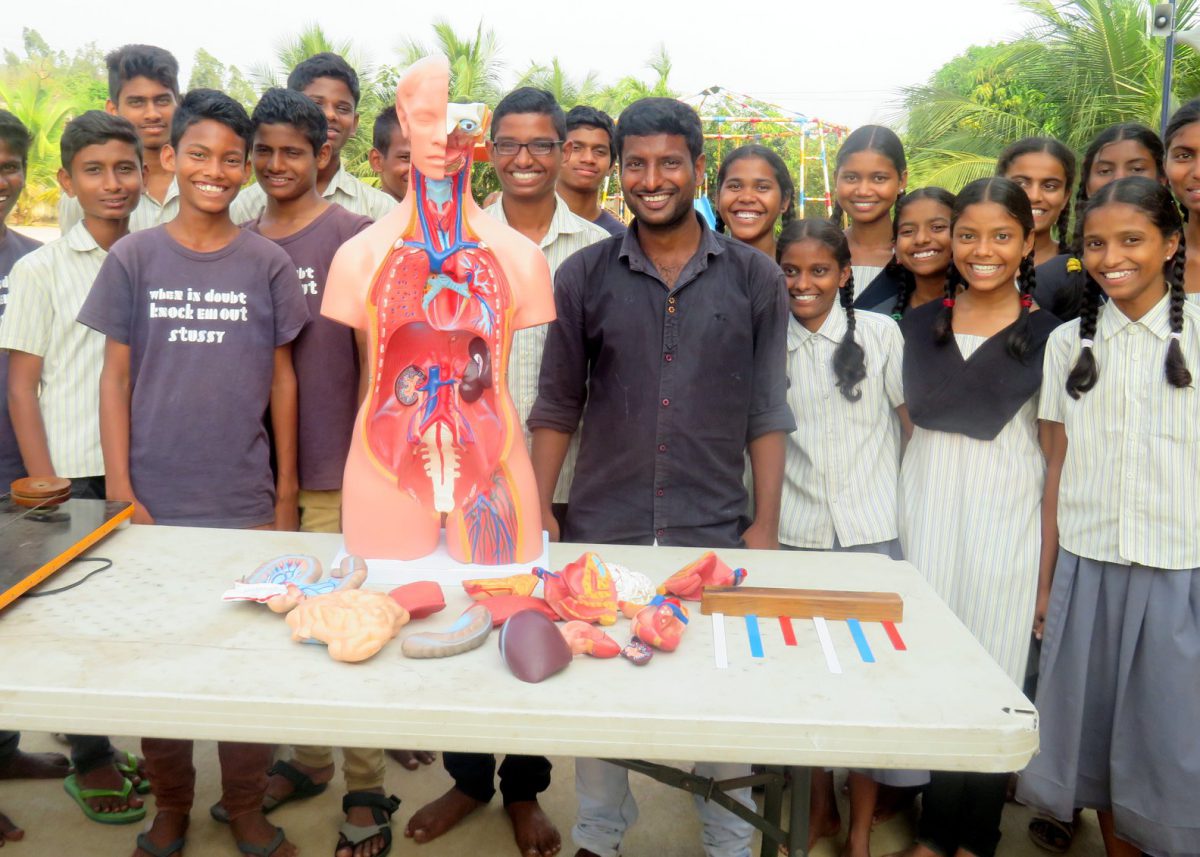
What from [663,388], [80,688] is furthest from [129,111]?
[80,688]

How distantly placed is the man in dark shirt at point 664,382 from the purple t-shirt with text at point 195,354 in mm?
652

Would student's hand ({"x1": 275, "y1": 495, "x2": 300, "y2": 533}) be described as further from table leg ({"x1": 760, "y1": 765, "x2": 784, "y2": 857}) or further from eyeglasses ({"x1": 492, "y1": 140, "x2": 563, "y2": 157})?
table leg ({"x1": 760, "y1": 765, "x2": 784, "y2": 857})

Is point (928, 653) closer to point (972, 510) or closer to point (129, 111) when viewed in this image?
point (972, 510)

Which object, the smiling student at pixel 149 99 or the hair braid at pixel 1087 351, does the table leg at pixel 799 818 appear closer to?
the hair braid at pixel 1087 351

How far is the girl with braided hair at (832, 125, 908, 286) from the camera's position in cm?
283

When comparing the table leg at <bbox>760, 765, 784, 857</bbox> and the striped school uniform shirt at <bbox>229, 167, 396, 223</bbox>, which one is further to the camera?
the striped school uniform shirt at <bbox>229, 167, 396, 223</bbox>

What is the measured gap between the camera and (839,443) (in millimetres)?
2428

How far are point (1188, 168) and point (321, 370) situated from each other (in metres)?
2.13

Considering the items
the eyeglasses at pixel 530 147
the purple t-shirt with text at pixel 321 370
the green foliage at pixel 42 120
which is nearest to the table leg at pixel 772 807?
the purple t-shirt with text at pixel 321 370

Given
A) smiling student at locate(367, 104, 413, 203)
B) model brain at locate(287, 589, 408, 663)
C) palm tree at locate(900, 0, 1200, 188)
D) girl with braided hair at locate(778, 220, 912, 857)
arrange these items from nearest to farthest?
model brain at locate(287, 589, 408, 663) → girl with braided hair at locate(778, 220, 912, 857) → smiling student at locate(367, 104, 413, 203) → palm tree at locate(900, 0, 1200, 188)

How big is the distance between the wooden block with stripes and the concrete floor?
1.12 metres

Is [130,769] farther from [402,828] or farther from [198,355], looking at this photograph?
[198,355]

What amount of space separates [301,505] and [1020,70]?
11525 millimetres

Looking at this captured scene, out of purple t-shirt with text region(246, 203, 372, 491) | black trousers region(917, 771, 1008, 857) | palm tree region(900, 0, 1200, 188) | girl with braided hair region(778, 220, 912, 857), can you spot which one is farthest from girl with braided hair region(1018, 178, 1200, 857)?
palm tree region(900, 0, 1200, 188)
